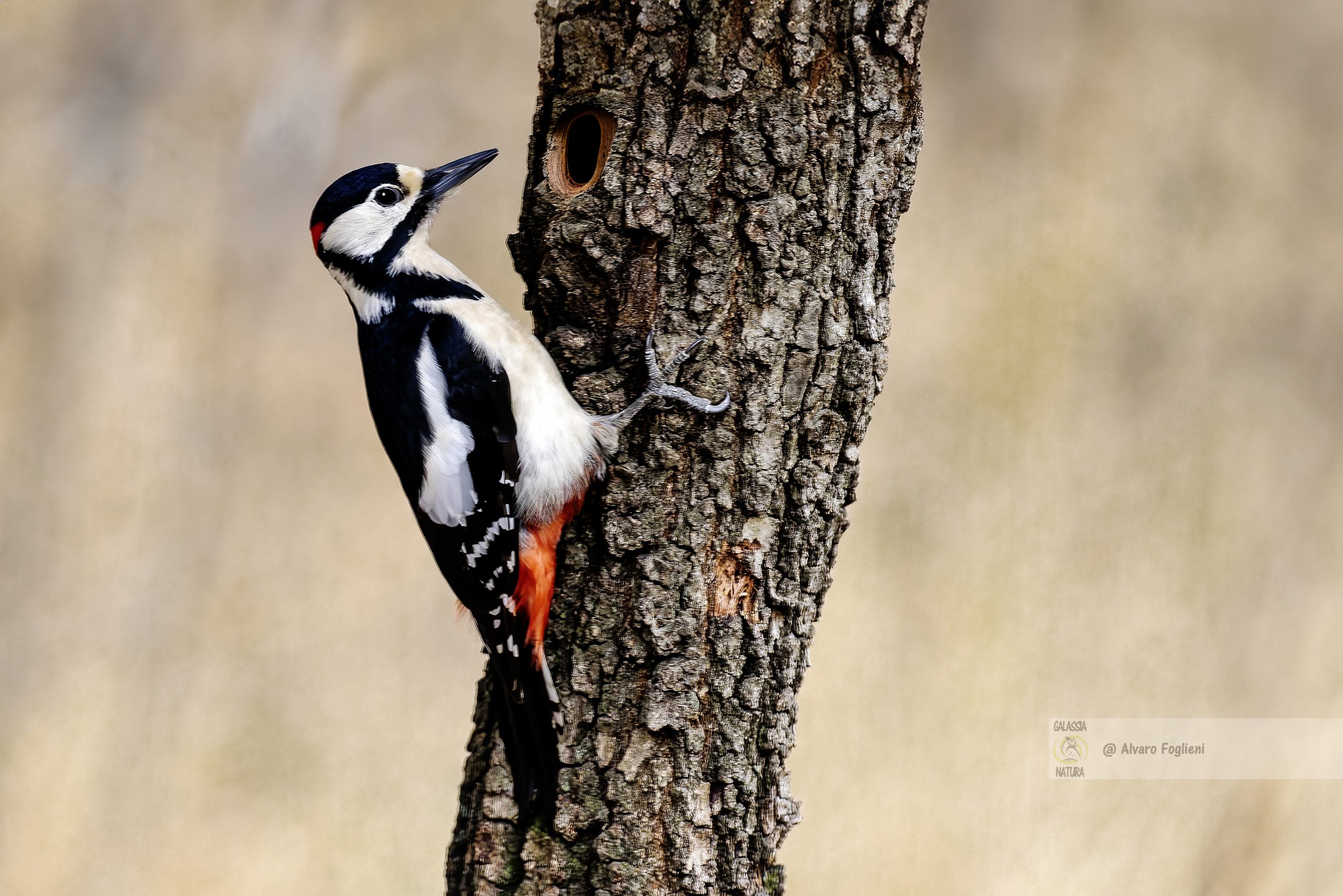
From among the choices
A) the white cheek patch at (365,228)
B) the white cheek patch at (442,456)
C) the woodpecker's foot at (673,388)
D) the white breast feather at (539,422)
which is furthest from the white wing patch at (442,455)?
the woodpecker's foot at (673,388)

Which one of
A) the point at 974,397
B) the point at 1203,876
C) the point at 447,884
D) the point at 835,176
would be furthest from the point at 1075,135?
the point at 447,884

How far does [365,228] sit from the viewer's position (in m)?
2.23

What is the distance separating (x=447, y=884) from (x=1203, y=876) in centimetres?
272

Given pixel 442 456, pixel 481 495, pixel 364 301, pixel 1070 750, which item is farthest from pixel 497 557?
pixel 1070 750

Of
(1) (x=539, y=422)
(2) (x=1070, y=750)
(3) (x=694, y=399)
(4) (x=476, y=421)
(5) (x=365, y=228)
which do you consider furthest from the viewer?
(2) (x=1070, y=750)

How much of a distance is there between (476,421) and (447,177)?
0.58m

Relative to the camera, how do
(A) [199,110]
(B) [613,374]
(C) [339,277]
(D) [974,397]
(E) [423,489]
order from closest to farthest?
(B) [613,374]
(E) [423,489]
(C) [339,277]
(A) [199,110]
(D) [974,397]

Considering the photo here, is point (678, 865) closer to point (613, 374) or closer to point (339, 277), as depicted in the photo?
point (613, 374)

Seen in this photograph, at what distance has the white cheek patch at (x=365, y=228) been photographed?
2201 millimetres

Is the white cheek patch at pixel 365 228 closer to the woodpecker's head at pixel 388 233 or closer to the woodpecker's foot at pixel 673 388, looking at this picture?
the woodpecker's head at pixel 388 233

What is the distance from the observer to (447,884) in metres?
2.01

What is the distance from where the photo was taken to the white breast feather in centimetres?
194

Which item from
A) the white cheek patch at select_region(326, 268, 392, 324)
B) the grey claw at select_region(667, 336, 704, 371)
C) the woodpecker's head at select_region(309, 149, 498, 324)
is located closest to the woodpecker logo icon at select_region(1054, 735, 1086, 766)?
the grey claw at select_region(667, 336, 704, 371)

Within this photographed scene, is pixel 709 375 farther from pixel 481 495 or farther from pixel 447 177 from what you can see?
pixel 447 177
